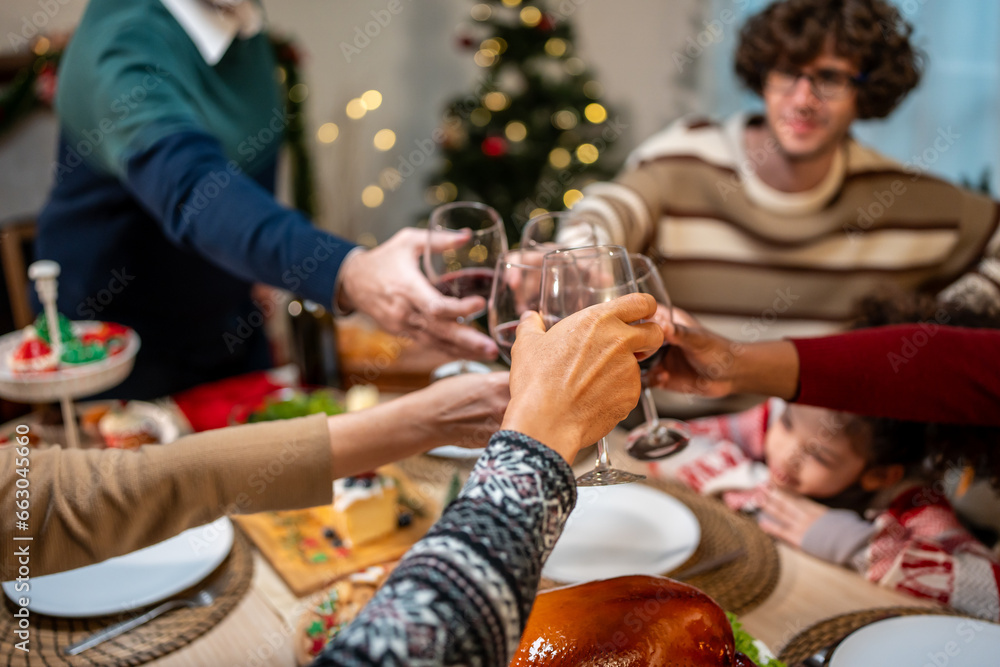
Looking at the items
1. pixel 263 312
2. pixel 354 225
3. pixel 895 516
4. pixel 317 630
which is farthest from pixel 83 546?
pixel 354 225

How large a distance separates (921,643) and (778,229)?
131cm

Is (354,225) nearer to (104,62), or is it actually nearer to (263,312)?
(263,312)

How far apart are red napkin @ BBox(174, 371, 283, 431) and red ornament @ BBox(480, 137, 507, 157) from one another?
1.83 metres

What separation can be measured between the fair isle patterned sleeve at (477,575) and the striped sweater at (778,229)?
1.29m

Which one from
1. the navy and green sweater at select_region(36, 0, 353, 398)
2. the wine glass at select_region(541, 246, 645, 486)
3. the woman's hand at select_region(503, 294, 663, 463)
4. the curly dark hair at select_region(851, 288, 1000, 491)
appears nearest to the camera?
the woman's hand at select_region(503, 294, 663, 463)

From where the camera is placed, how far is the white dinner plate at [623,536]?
37.8 inches

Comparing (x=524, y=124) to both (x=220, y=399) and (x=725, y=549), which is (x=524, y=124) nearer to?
(x=220, y=399)

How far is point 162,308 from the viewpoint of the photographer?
1.75 meters

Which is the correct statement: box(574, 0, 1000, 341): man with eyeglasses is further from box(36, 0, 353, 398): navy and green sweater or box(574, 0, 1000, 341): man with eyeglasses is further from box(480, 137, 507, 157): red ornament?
box(480, 137, 507, 157): red ornament

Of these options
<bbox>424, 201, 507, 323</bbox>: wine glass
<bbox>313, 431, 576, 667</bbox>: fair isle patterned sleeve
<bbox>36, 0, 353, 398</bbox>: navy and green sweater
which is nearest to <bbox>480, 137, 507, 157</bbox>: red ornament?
<bbox>36, 0, 353, 398</bbox>: navy and green sweater

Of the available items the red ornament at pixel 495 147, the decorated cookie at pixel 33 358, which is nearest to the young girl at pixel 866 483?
the decorated cookie at pixel 33 358

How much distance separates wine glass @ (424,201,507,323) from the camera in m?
1.03

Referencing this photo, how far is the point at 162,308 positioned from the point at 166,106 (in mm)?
573

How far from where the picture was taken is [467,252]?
1.07m
